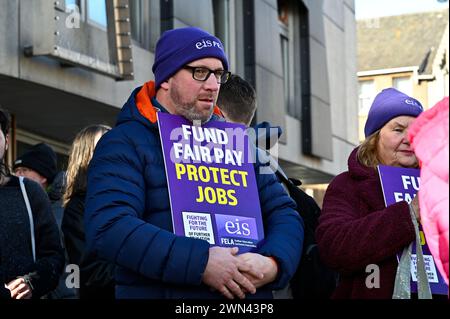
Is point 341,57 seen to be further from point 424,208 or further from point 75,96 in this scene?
point 424,208

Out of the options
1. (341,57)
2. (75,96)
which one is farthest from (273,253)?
(341,57)

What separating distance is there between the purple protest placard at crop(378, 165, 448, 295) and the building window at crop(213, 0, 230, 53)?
13.6 meters

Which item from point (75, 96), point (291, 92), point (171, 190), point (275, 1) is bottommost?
point (171, 190)

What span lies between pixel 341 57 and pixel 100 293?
19.7 metres

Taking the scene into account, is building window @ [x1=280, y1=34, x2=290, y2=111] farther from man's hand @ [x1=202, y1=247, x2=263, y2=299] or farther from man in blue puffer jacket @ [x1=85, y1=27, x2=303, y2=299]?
man's hand @ [x1=202, y1=247, x2=263, y2=299]

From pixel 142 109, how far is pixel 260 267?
83 cm

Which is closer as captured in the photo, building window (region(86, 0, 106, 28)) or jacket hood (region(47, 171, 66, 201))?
jacket hood (region(47, 171, 66, 201))

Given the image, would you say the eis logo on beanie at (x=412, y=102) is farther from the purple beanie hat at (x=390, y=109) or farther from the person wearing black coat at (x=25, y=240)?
the person wearing black coat at (x=25, y=240)

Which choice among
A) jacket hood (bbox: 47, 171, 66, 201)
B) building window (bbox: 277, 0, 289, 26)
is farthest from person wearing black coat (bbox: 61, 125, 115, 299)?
building window (bbox: 277, 0, 289, 26)

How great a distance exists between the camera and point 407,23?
5588cm

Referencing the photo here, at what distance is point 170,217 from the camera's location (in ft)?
→ 13.4

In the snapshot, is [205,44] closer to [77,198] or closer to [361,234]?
[361,234]

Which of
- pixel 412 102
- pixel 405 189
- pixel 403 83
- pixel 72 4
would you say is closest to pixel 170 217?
pixel 405 189

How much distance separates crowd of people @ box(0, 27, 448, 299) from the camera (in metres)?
3.90
